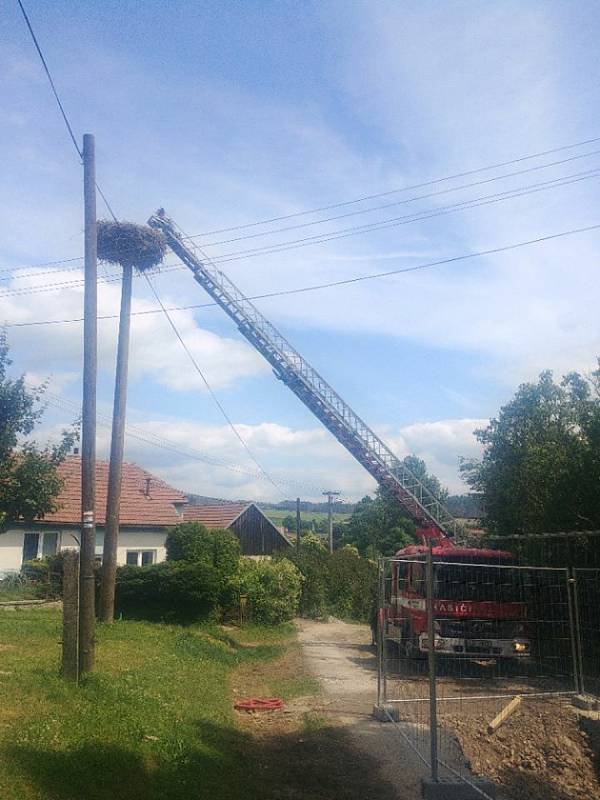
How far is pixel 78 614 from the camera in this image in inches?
382

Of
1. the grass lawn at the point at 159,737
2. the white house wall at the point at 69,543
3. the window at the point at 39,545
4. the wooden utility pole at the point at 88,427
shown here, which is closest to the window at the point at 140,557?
the white house wall at the point at 69,543

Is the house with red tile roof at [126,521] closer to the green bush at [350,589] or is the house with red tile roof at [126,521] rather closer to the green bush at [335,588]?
the green bush at [335,588]

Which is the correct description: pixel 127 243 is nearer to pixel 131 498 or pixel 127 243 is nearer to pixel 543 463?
pixel 543 463

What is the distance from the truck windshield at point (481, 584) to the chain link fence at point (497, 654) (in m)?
0.02

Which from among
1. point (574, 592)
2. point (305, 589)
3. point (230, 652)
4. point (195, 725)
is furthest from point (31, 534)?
point (574, 592)

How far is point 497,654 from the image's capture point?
10219mm

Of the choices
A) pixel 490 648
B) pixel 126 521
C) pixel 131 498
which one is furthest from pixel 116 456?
pixel 131 498

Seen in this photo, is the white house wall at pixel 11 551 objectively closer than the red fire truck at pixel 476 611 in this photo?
No

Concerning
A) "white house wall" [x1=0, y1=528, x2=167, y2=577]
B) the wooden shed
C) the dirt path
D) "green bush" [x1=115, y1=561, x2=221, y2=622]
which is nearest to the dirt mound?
the dirt path

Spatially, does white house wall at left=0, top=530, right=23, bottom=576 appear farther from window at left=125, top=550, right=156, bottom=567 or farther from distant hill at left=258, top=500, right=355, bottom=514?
distant hill at left=258, top=500, right=355, bottom=514

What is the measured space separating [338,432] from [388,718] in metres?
11.1

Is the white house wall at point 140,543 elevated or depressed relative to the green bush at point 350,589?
elevated

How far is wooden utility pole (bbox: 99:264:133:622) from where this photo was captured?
16969 millimetres

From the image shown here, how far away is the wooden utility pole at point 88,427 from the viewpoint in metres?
9.81
